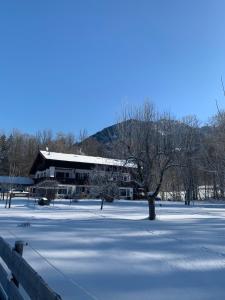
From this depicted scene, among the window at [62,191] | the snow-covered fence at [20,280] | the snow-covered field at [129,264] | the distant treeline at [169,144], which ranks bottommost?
the snow-covered field at [129,264]

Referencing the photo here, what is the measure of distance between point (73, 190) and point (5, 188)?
11.2 m

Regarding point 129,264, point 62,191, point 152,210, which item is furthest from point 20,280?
point 62,191

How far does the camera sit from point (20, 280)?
15.5 ft

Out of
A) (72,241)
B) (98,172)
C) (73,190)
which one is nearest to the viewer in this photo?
(72,241)

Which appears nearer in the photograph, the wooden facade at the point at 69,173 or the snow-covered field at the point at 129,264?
the snow-covered field at the point at 129,264

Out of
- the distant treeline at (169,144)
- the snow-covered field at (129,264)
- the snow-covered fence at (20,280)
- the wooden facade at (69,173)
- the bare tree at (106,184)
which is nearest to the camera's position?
the snow-covered fence at (20,280)

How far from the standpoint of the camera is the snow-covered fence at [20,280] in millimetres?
3547

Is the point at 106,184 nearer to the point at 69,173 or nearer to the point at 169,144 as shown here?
the point at 69,173

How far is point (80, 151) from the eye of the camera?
10100 cm

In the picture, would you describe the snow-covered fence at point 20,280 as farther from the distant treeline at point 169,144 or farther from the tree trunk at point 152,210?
the tree trunk at point 152,210

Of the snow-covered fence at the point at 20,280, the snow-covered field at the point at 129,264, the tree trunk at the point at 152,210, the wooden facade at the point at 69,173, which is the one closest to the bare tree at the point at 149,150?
the tree trunk at the point at 152,210

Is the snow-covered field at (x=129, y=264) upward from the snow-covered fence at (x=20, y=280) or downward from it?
downward

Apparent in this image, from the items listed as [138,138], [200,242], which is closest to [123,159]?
[138,138]

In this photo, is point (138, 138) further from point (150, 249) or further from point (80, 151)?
point (80, 151)
